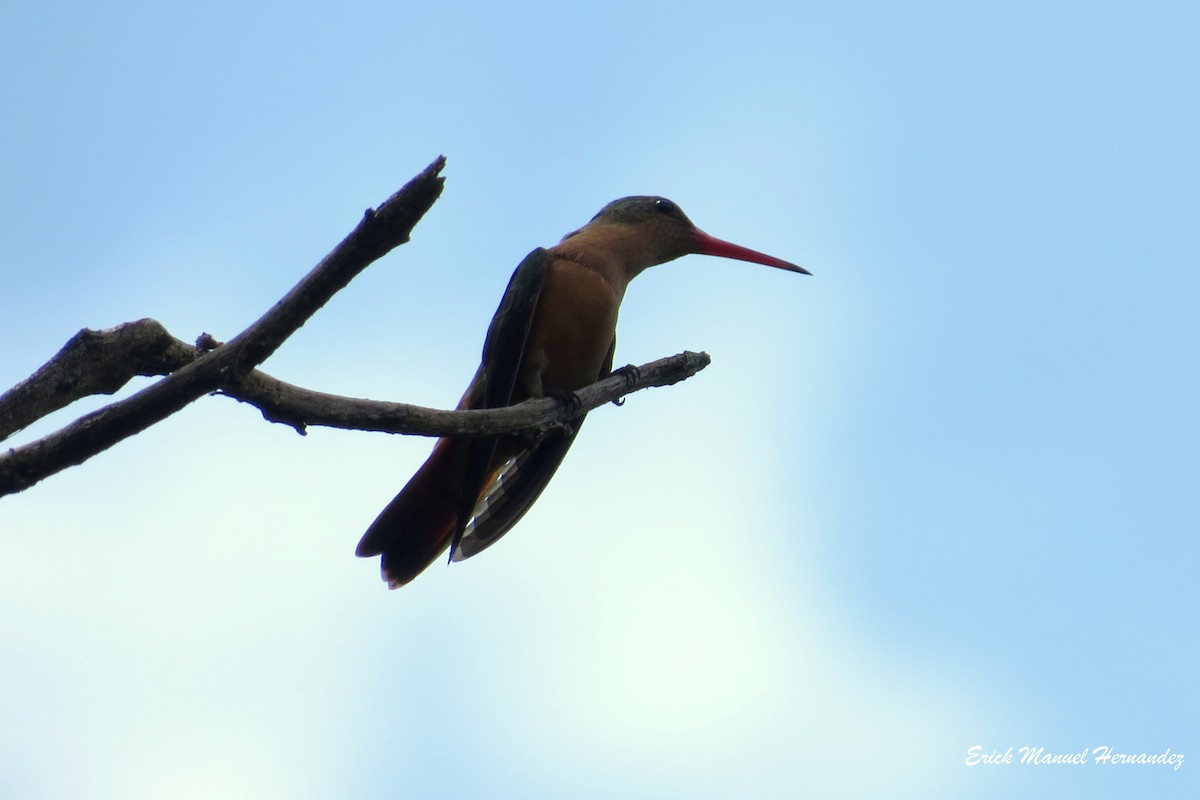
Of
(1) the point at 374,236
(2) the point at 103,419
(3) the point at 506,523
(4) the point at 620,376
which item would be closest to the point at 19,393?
(2) the point at 103,419

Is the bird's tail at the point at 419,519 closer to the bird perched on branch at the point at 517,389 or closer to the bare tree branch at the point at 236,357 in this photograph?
the bird perched on branch at the point at 517,389

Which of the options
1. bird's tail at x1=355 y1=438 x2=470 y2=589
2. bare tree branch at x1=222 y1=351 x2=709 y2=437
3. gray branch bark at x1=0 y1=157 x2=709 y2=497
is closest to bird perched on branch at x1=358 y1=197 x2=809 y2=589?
bird's tail at x1=355 y1=438 x2=470 y2=589

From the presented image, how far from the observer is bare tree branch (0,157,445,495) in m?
3.50

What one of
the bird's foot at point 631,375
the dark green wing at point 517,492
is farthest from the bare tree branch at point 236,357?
the dark green wing at point 517,492

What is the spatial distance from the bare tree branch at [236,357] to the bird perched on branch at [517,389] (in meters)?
2.78

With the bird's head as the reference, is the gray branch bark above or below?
below

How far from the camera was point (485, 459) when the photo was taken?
6.49 m

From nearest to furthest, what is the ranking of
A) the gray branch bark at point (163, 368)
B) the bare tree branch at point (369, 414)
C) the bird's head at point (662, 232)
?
the gray branch bark at point (163, 368) < the bare tree branch at point (369, 414) < the bird's head at point (662, 232)

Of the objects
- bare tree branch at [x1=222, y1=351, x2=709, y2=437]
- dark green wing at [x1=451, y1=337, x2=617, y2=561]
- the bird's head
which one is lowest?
bare tree branch at [x1=222, y1=351, x2=709, y2=437]

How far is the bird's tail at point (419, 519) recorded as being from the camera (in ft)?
22.8

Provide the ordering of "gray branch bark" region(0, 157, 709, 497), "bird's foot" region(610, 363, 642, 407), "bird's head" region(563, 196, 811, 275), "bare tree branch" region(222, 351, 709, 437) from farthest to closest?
"bird's head" region(563, 196, 811, 275), "bird's foot" region(610, 363, 642, 407), "bare tree branch" region(222, 351, 709, 437), "gray branch bark" region(0, 157, 709, 497)

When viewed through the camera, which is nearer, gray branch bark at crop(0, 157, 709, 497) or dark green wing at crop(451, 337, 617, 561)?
gray branch bark at crop(0, 157, 709, 497)

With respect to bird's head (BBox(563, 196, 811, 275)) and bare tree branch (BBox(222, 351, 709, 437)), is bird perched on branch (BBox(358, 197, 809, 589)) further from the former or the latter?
bare tree branch (BBox(222, 351, 709, 437))

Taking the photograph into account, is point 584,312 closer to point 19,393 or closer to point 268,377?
point 268,377
